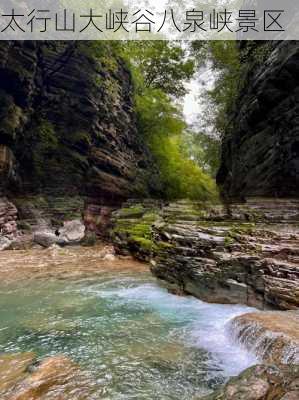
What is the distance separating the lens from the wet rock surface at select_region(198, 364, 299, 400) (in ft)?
12.1

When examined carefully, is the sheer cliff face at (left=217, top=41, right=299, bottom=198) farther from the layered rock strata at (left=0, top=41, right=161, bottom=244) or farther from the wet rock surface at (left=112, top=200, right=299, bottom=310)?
the layered rock strata at (left=0, top=41, right=161, bottom=244)

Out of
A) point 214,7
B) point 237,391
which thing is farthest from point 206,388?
point 214,7

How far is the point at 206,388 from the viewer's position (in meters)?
5.07

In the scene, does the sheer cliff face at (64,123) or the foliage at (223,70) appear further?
the foliage at (223,70)

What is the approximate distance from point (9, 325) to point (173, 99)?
1238 inches

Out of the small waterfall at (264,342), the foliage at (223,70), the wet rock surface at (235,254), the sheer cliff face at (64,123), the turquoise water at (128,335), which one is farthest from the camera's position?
the foliage at (223,70)

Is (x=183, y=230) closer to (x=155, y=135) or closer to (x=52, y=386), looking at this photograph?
(x=52, y=386)

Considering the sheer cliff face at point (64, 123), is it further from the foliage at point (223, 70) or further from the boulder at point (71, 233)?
the foliage at point (223, 70)

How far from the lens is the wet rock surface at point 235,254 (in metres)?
8.52

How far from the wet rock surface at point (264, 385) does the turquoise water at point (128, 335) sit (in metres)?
1.01

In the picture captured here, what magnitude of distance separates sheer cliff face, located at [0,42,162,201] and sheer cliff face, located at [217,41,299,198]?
905 cm

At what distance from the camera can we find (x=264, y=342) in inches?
228

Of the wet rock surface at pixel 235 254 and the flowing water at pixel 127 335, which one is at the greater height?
the wet rock surface at pixel 235 254

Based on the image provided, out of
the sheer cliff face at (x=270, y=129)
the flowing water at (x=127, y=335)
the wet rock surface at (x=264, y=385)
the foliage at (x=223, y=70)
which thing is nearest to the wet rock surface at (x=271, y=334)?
the flowing water at (x=127, y=335)
